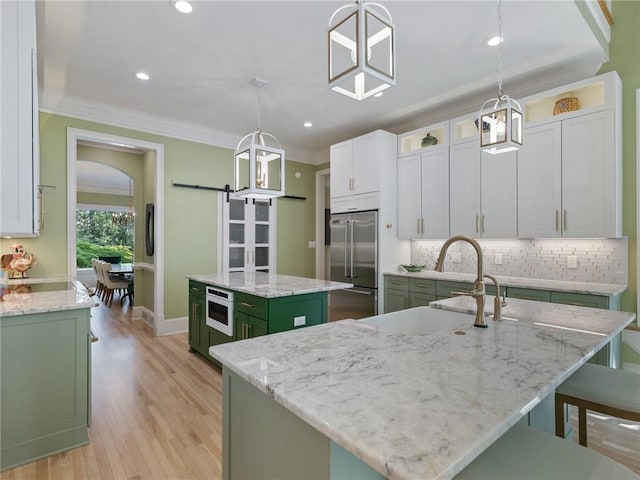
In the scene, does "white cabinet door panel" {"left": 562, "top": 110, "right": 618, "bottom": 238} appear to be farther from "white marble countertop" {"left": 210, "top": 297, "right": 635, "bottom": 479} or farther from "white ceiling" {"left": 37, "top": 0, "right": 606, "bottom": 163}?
"white marble countertop" {"left": 210, "top": 297, "right": 635, "bottom": 479}

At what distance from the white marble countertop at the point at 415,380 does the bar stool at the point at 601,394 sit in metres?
0.22

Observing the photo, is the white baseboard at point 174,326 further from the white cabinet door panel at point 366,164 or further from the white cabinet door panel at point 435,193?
the white cabinet door panel at point 435,193

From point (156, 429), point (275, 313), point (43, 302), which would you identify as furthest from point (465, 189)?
point (43, 302)

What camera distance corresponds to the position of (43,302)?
2.17 metres

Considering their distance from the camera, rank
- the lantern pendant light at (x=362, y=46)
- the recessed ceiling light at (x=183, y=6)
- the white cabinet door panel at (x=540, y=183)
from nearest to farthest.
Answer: the lantern pendant light at (x=362, y=46) → the recessed ceiling light at (x=183, y=6) → the white cabinet door panel at (x=540, y=183)

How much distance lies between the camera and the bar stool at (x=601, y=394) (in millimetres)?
1361

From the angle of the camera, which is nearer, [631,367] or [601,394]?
[601,394]

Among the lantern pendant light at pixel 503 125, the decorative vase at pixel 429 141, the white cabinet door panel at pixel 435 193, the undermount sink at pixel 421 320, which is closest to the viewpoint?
the undermount sink at pixel 421 320

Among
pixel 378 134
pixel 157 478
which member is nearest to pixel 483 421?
pixel 157 478

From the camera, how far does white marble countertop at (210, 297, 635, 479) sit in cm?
67

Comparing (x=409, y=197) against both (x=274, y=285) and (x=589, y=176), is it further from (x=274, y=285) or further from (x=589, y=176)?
(x=274, y=285)

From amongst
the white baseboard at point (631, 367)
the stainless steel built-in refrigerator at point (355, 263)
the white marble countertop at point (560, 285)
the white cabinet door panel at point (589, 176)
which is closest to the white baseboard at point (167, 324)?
the stainless steel built-in refrigerator at point (355, 263)

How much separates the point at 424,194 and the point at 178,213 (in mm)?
3482

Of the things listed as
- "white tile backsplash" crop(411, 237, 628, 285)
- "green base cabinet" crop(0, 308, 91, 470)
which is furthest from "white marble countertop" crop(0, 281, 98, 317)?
"white tile backsplash" crop(411, 237, 628, 285)
